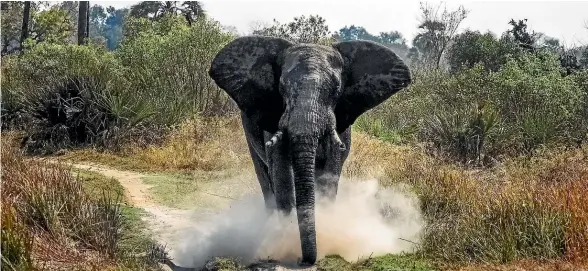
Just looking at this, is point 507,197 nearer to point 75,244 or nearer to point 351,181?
point 351,181

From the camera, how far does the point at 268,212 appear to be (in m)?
8.04

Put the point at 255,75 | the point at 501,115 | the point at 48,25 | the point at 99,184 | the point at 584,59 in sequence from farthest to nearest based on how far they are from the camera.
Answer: the point at 48,25, the point at 584,59, the point at 501,115, the point at 99,184, the point at 255,75

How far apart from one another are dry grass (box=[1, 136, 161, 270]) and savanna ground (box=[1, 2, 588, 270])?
0.02m

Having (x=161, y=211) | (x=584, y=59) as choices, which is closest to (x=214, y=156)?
(x=161, y=211)

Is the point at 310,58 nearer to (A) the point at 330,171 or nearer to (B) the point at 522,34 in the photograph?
(A) the point at 330,171

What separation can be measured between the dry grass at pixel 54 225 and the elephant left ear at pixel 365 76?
2.54m

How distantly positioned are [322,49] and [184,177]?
6.63m

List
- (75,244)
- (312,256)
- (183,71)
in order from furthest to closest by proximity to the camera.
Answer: (183,71)
(75,244)
(312,256)

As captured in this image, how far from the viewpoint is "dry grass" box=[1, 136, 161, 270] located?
5988 millimetres

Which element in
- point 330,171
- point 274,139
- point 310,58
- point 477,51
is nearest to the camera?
point 274,139

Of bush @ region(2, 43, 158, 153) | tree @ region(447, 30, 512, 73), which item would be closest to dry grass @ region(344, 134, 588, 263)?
Result: bush @ region(2, 43, 158, 153)

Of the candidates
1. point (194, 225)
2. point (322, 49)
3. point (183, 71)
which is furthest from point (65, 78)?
point (322, 49)

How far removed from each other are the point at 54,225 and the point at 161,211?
126 inches

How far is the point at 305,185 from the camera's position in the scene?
615 cm
